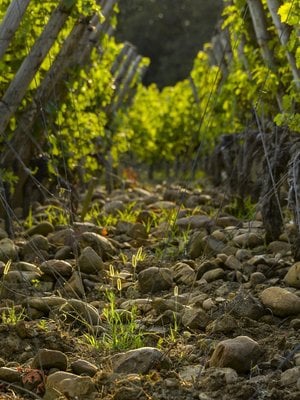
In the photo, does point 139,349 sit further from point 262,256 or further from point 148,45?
point 148,45

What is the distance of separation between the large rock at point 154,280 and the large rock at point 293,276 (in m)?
0.58

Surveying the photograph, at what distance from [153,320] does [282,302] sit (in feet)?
1.77

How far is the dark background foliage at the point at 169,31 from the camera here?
29859mm

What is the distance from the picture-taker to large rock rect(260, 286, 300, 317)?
11.8ft

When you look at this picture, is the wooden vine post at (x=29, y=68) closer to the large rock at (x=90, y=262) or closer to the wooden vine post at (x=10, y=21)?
the wooden vine post at (x=10, y=21)

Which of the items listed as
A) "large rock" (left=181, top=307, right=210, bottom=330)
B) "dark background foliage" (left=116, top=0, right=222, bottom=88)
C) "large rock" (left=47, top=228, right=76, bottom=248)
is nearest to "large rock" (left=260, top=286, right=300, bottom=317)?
"large rock" (left=181, top=307, right=210, bottom=330)

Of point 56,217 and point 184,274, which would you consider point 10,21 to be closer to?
point 184,274

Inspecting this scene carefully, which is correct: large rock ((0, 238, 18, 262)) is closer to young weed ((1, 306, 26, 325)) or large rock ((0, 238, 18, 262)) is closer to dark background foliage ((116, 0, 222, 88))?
young weed ((1, 306, 26, 325))

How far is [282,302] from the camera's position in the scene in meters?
3.60

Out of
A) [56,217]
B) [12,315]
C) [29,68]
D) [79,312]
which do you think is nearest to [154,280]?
[79,312]

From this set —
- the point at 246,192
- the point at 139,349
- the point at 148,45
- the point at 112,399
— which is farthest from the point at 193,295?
the point at 148,45

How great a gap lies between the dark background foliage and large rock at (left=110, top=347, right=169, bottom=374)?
26.3m

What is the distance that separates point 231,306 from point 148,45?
95.4ft

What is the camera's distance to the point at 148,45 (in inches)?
1262
